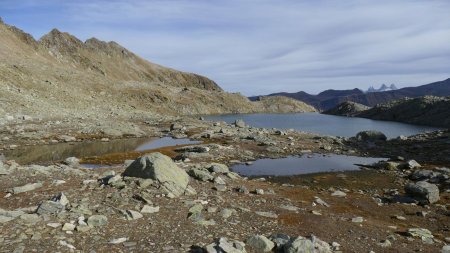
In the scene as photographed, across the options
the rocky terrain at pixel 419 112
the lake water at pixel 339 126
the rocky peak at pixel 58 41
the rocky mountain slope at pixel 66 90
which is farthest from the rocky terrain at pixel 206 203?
the rocky peak at pixel 58 41

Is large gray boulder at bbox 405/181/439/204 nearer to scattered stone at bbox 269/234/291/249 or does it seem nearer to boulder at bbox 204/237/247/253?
scattered stone at bbox 269/234/291/249

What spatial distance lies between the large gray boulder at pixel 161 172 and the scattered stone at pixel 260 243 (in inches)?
239

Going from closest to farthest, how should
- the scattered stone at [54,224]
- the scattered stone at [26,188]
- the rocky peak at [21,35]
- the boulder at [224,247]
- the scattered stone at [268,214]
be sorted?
1. the boulder at [224,247]
2. the scattered stone at [54,224]
3. the scattered stone at [26,188]
4. the scattered stone at [268,214]
5. the rocky peak at [21,35]

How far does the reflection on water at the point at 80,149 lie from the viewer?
37.5 meters

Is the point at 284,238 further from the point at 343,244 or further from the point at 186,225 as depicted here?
the point at 186,225

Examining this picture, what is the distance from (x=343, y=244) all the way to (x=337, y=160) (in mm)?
29273

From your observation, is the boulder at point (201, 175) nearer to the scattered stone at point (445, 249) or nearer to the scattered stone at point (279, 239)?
the scattered stone at point (279, 239)

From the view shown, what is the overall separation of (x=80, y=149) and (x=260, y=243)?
34.9 meters

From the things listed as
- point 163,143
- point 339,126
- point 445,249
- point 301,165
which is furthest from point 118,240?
point 339,126

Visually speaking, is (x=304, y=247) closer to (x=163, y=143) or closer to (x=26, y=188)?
(x=26, y=188)

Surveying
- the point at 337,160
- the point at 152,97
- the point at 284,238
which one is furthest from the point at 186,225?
the point at 152,97

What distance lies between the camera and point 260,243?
13.9m

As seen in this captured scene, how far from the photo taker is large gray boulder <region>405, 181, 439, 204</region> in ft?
81.8

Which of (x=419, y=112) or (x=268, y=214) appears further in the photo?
(x=419, y=112)
